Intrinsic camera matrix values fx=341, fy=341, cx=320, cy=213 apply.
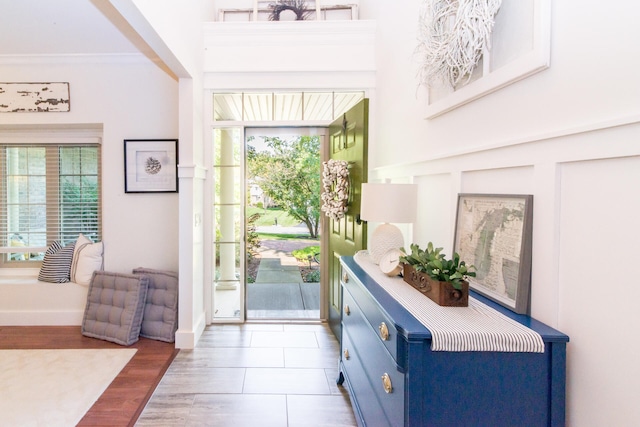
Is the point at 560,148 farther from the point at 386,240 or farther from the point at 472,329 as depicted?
the point at 386,240

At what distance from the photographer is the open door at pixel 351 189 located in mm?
2566

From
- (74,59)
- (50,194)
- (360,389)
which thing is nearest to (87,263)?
(50,194)

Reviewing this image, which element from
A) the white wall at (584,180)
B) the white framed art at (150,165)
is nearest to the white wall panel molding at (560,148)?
the white wall at (584,180)

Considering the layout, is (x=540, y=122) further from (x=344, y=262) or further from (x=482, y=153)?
(x=344, y=262)

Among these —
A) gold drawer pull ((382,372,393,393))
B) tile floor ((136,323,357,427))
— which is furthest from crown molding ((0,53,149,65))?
gold drawer pull ((382,372,393,393))

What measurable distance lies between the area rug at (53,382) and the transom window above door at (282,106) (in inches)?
91.9

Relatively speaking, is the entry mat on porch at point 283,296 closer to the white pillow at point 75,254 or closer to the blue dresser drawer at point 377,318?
the white pillow at point 75,254

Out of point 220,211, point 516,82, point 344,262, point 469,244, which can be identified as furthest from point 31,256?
point 516,82

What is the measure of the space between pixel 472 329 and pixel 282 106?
2927mm

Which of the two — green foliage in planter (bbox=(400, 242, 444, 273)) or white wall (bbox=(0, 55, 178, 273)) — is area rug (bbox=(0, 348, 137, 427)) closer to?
white wall (bbox=(0, 55, 178, 273))

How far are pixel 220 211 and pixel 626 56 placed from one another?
3.16 m

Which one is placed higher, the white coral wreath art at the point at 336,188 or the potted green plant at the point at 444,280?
the white coral wreath art at the point at 336,188

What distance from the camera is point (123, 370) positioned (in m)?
2.50

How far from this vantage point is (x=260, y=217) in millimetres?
4039
